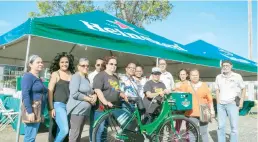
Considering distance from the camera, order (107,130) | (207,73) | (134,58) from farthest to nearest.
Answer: (207,73) < (134,58) < (107,130)

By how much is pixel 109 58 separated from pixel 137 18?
16.8m

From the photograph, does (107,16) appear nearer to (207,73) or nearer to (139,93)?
(139,93)

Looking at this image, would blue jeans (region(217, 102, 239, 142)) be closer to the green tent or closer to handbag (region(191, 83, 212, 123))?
handbag (region(191, 83, 212, 123))

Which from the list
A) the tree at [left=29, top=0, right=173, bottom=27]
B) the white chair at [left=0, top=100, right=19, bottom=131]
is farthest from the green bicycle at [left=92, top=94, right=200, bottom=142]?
the tree at [left=29, top=0, right=173, bottom=27]

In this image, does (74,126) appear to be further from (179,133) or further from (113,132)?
(179,133)

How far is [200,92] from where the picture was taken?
4.38 metres

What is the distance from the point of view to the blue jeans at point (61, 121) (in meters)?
3.54

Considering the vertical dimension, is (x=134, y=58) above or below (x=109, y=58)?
above

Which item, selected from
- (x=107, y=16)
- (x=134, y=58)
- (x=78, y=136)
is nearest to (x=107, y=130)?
(x=78, y=136)

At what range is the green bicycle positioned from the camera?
12.2 feet

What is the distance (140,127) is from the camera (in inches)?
156

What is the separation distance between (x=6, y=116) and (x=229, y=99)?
199 inches

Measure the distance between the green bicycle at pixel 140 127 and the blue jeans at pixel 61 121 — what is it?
15.7 inches

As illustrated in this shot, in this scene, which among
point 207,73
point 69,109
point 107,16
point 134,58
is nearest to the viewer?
point 69,109
